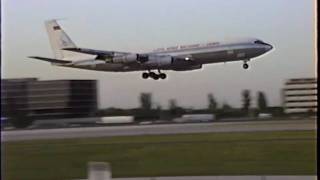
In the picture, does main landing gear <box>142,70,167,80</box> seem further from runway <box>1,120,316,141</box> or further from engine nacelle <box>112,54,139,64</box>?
runway <box>1,120,316,141</box>

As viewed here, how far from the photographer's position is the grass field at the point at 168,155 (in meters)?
4.92

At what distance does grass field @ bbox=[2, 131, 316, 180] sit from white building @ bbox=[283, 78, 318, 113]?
0.61 ft

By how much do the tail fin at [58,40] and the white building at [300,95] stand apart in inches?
60.2

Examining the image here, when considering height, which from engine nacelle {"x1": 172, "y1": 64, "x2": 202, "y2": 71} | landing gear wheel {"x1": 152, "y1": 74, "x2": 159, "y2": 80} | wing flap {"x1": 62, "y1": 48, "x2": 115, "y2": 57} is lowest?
landing gear wheel {"x1": 152, "y1": 74, "x2": 159, "y2": 80}

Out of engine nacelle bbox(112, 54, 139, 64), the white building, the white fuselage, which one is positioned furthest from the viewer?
engine nacelle bbox(112, 54, 139, 64)

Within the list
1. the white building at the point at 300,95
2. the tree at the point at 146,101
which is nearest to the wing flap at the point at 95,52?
the tree at the point at 146,101

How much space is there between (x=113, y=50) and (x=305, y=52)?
1.35m

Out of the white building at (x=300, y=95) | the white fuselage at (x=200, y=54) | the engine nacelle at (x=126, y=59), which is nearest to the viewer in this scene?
the white building at (x=300, y=95)

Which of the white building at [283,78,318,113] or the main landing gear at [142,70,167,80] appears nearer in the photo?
the white building at [283,78,318,113]

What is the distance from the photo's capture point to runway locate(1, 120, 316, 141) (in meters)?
4.88

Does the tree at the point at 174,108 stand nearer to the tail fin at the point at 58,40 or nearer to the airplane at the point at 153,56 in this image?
the airplane at the point at 153,56

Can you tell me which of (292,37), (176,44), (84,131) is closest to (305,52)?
(292,37)

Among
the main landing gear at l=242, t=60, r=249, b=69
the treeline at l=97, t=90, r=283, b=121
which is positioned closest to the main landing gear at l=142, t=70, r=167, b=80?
the treeline at l=97, t=90, r=283, b=121

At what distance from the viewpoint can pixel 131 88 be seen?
4984 mm
